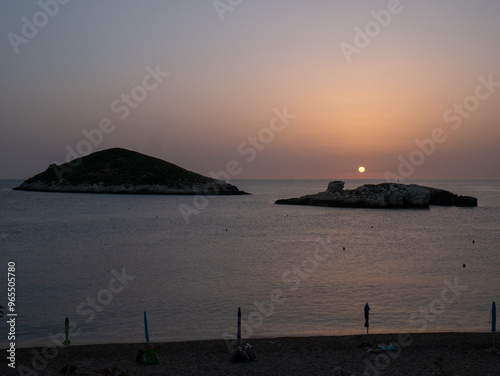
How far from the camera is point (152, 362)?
12734 mm

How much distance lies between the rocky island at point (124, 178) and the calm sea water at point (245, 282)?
92283 millimetres

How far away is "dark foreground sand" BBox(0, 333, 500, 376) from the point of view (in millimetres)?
12172

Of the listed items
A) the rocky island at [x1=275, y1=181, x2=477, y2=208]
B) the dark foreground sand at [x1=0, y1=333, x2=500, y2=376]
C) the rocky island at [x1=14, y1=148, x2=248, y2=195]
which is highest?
the rocky island at [x1=14, y1=148, x2=248, y2=195]

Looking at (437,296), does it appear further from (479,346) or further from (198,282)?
(198,282)

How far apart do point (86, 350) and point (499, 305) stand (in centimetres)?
1623

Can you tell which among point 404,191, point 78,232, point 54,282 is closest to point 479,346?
point 54,282
